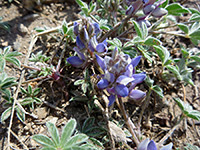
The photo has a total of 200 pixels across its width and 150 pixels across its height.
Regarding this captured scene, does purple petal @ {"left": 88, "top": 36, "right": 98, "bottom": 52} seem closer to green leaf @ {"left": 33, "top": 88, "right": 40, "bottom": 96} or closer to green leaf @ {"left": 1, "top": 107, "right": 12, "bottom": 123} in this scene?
green leaf @ {"left": 33, "top": 88, "right": 40, "bottom": 96}

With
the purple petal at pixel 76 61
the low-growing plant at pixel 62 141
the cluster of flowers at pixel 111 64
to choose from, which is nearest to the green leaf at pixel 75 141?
the low-growing plant at pixel 62 141

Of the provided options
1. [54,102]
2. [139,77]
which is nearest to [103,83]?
[139,77]

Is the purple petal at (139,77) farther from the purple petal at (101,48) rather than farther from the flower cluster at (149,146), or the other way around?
the flower cluster at (149,146)

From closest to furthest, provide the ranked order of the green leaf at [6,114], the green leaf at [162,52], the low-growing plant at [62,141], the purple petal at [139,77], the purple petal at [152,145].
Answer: the low-growing plant at [62,141] → the purple petal at [152,145] → the purple petal at [139,77] → the green leaf at [6,114] → the green leaf at [162,52]

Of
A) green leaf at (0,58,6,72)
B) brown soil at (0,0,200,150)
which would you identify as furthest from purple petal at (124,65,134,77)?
green leaf at (0,58,6,72)

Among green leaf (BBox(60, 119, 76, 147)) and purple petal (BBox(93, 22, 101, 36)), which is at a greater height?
purple petal (BBox(93, 22, 101, 36))

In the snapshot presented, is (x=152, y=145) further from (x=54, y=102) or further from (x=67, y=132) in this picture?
(x=54, y=102)

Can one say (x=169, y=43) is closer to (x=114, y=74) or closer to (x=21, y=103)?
(x=114, y=74)
